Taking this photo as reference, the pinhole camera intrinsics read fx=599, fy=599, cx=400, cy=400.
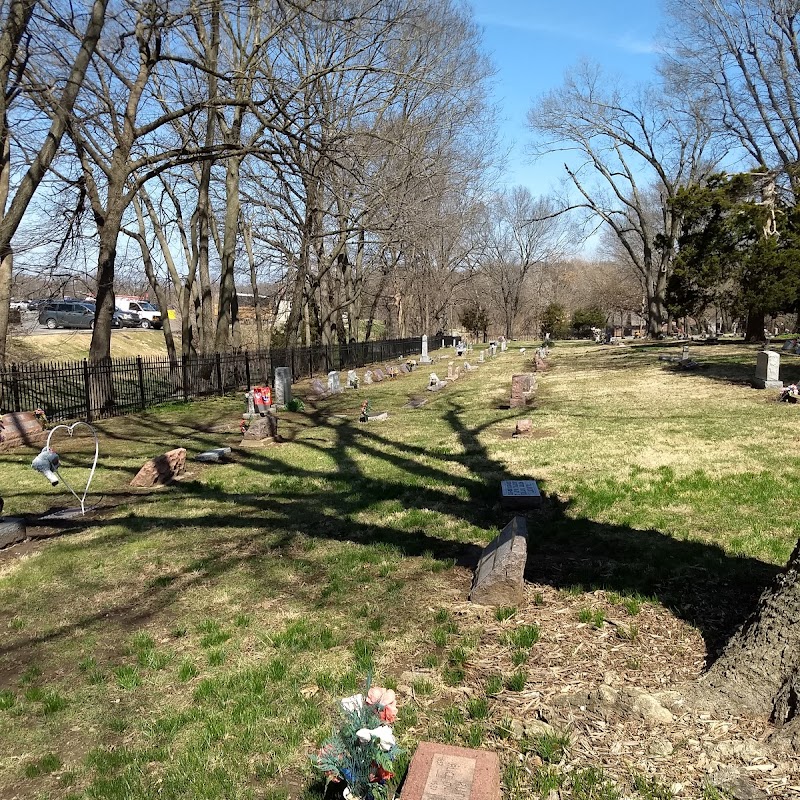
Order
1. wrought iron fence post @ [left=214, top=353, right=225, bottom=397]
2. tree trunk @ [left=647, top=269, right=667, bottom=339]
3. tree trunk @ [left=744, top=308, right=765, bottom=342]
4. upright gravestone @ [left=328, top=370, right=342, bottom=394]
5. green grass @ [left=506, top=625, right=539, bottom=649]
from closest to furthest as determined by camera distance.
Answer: green grass @ [left=506, top=625, right=539, bottom=649] → wrought iron fence post @ [left=214, top=353, right=225, bottom=397] → upright gravestone @ [left=328, top=370, right=342, bottom=394] → tree trunk @ [left=744, top=308, right=765, bottom=342] → tree trunk @ [left=647, top=269, right=667, bottom=339]

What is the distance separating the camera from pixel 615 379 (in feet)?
62.0

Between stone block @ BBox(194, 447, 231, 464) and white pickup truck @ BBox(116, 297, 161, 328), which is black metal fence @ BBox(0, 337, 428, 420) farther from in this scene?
white pickup truck @ BBox(116, 297, 161, 328)

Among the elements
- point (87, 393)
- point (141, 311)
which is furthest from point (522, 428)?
point (141, 311)

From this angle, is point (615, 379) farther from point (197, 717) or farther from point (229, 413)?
point (197, 717)

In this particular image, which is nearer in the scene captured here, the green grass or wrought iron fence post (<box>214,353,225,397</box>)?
the green grass

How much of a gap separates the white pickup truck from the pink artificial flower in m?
44.6

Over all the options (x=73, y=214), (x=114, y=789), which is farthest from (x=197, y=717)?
(x=73, y=214)

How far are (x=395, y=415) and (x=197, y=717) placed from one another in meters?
11.3

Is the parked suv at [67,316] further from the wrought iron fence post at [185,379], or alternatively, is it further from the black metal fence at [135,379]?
the wrought iron fence post at [185,379]

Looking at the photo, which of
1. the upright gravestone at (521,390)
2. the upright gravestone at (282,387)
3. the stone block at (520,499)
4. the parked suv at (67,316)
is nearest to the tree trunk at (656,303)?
the upright gravestone at (521,390)

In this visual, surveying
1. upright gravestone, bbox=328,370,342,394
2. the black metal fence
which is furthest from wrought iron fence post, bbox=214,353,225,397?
upright gravestone, bbox=328,370,342,394

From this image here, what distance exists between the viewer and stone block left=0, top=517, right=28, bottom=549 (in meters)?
6.77

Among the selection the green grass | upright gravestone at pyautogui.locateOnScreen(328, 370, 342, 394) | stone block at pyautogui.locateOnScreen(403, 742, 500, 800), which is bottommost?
the green grass

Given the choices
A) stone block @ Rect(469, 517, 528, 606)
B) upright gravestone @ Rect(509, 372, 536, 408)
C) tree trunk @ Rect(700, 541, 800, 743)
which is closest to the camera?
tree trunk @ Rect(700, 541, 800, 743)
